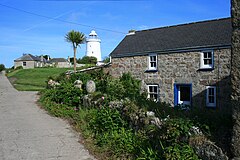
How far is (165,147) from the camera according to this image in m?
5.28

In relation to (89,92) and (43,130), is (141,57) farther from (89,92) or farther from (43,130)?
(43,130)

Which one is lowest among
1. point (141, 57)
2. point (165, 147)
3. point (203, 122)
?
point (165, 147)

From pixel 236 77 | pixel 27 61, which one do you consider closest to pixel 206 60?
pixel 236 77

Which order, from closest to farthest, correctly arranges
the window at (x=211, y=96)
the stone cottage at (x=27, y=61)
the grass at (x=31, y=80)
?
the window at (x=211, y=96) → the grass at (x=31, y=80) → the stone cottage at (x=27, y=61)

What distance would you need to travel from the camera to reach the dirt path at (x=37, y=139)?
6461 mm

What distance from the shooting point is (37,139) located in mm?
7961

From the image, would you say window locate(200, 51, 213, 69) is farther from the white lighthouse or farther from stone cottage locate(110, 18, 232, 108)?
the white lighthouse

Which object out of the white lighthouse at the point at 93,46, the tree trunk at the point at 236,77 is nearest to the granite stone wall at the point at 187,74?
the tree trunk at the point at 236,77

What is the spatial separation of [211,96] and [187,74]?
2.23 m

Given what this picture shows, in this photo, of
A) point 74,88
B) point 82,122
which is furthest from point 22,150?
point 74,88

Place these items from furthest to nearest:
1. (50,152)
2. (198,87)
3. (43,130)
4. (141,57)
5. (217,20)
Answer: (141,57) → (217,20) → (198,87) → (43,130) → (50,152)

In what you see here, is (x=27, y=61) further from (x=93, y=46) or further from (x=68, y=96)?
(x=68, y=96)

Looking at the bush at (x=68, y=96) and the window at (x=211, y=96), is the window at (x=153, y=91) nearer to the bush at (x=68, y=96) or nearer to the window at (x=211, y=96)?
the window at (x=211, y=96)

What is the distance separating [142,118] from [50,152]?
243cm
